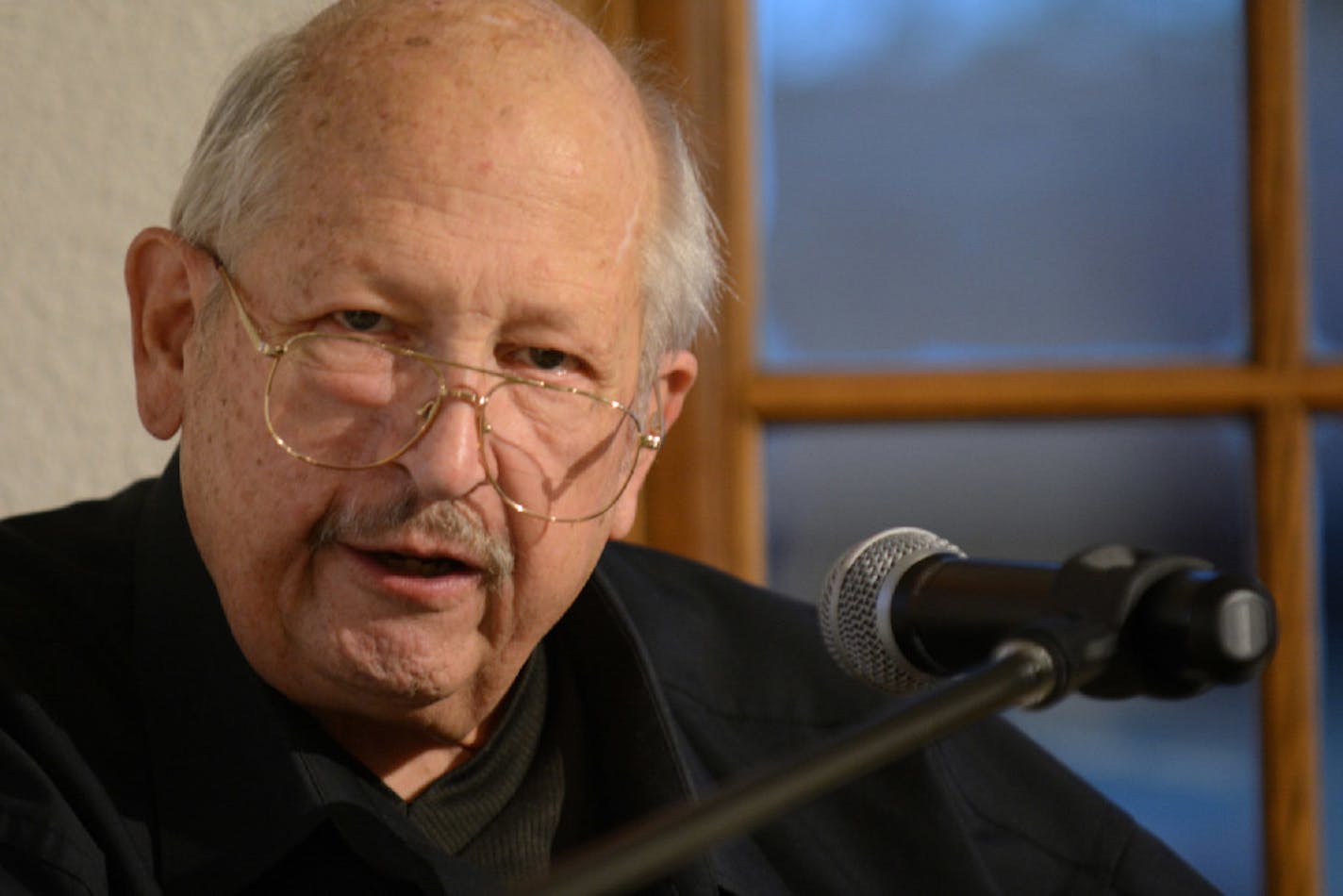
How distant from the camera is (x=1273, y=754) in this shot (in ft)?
6.57

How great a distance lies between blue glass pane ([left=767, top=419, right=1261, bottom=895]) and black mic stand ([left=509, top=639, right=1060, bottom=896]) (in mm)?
1286

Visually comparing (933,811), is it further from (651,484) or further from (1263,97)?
(1263,97)

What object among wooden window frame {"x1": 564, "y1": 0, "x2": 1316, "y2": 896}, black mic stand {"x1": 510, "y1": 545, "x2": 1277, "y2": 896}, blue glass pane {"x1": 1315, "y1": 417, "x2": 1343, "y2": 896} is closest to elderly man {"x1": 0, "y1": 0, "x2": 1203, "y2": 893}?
black mic stand {"x1": 510, "y1": 545, "x2": 1277, "y2": 896}

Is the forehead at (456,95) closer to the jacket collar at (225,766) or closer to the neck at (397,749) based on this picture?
the jacket collar at (225,766)

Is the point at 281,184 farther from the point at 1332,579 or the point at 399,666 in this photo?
the point at 1332,579

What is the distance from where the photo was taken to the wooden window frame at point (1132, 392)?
1.99 m

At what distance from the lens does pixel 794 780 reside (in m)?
0.67

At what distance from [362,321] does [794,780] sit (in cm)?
Answer: 66

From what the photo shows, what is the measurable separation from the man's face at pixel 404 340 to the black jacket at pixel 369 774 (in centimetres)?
7

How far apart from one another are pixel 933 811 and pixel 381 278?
28.6 inches

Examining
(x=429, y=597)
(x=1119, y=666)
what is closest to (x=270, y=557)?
(x=429, y=597)

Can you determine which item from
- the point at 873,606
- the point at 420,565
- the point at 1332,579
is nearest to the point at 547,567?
the point at 420,565

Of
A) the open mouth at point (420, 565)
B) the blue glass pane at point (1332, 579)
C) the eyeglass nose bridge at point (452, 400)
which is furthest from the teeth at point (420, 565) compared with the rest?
the blue glass pane at point (1332, 579)

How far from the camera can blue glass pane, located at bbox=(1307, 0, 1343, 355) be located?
6.63 feet
